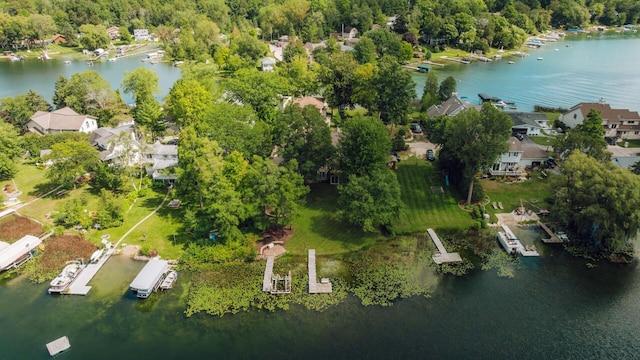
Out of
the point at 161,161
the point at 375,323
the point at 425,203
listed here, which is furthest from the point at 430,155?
the point at 161,161

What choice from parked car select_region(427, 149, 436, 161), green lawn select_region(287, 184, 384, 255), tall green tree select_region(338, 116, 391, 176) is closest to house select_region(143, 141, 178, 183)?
green lawn select_region(287, 184, 384, 255)

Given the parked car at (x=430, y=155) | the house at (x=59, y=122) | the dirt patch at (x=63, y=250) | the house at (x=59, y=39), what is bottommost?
the dirt patch at (x=63, y=250)

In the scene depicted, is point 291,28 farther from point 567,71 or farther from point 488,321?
point 488,321

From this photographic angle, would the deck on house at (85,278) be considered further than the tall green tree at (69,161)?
No

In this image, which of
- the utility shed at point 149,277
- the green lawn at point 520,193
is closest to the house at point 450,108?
the green lawn at point 520,193

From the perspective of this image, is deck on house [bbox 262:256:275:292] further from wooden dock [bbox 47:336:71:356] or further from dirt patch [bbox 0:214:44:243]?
dirt patch [bbox 0:214:44:243]

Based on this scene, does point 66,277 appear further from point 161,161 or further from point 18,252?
point 161,161

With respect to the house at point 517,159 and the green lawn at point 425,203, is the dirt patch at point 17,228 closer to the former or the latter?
the green lawn at point 425,203
